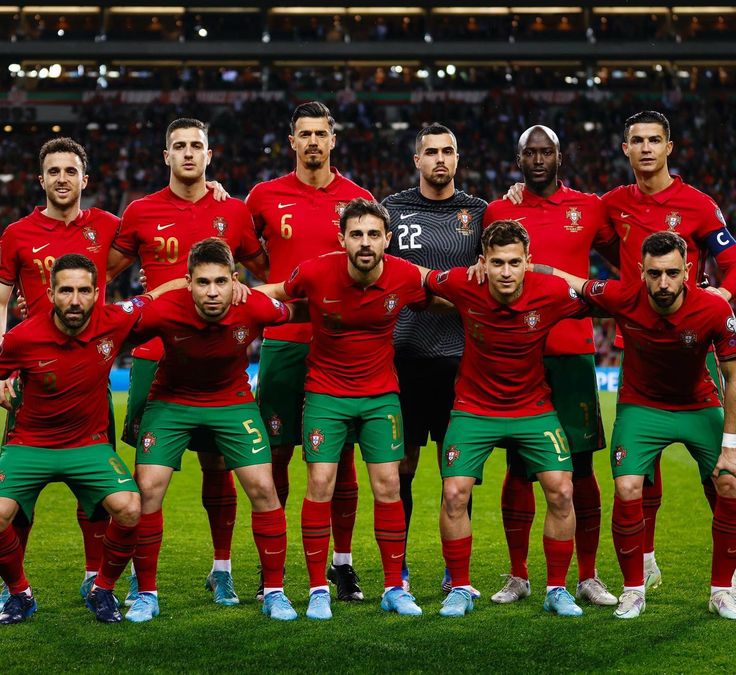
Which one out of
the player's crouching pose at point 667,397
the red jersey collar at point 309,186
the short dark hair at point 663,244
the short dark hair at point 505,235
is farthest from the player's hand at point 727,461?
the red jersey collar at point 309,186

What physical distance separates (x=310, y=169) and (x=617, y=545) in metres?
2.79

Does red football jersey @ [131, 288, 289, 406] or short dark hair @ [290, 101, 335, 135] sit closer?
red football jersey @ [131, 288, 289, 406]

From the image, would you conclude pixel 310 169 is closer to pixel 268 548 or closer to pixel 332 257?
pixel 332 257

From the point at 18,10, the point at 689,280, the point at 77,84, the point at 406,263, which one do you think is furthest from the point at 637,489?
the point at 18,10

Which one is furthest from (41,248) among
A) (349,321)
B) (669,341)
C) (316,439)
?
(669,341)

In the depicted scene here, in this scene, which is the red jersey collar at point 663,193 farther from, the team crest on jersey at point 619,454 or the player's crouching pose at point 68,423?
the player's crouching pose at point 68,423

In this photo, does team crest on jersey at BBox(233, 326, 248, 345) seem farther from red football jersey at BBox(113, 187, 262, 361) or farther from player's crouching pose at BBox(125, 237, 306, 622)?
red football jersey at BBox(113, 187, 262, 361)

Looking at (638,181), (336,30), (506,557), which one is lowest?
(506,557)

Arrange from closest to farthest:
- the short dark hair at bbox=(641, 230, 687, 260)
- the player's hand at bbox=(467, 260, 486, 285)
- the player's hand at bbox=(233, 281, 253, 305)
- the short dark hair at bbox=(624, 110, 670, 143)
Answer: the short dark hair at bbox=(641, 230, 687, 260), the player's hand at bbox=(233, 281, 253, 305), the player's hand at bbox=(467, 260, 486, 285), the short dark hair at bbox=(624, 110, 670, 143)

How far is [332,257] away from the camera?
586cm

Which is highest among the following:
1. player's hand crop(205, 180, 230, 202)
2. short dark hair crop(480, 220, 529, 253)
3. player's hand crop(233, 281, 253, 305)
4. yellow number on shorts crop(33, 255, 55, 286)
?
player's hand crop(205, 180, 230, 202)

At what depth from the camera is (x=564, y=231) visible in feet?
20.1

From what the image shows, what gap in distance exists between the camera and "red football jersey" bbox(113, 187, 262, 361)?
6180mm

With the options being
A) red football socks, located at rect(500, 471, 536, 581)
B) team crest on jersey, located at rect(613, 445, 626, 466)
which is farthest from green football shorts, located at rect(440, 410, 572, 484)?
red football socks, located at rect(500, 471, 536, 581)
